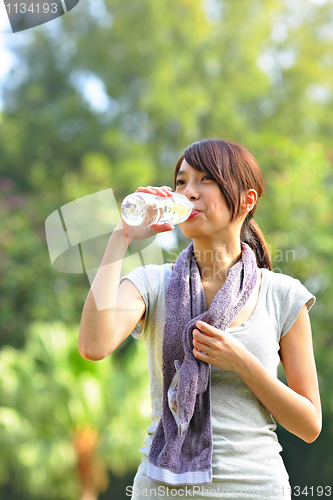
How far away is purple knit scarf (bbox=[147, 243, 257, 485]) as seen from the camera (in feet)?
4.31

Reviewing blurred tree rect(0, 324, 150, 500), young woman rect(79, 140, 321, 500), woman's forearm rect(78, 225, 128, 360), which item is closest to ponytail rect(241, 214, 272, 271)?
young woman rect(79, 140, 321, 500)

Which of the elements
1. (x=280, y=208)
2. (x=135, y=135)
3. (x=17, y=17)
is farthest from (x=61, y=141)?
(x=17, y=17)

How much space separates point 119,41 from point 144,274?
1244cm

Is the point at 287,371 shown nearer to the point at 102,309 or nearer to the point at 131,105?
the point at 102,309

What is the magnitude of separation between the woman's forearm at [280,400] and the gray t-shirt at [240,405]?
0.05 meters

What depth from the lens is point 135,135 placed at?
40.6ft

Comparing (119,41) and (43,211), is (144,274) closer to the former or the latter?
(43,211)

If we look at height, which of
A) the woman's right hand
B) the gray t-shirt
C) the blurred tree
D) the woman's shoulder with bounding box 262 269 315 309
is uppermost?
the woman's right hand

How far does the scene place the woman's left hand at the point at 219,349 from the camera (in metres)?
1.32

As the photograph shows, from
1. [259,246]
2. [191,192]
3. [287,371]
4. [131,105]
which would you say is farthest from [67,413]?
[131,105]

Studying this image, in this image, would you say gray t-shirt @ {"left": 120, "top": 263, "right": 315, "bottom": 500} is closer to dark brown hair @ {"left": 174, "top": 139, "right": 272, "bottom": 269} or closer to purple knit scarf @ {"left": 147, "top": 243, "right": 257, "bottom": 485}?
purple knit scarf @ {"left": 147, "top": 243, "right": 257, "bottom": 485}

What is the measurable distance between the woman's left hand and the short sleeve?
0.18 metres

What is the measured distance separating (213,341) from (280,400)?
0.74 feet

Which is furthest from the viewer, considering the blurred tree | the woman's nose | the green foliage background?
the green foliage background
